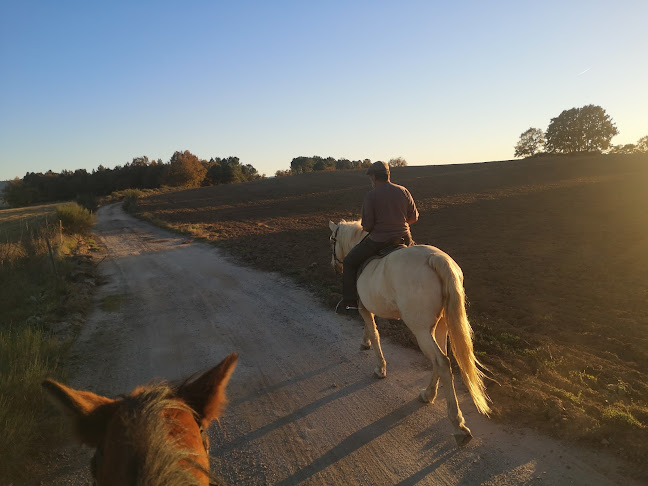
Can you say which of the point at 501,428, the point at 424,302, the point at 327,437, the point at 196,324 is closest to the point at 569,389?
the point at 501,428

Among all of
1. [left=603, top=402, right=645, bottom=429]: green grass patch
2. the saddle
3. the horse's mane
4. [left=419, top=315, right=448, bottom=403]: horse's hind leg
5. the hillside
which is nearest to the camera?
the horse's mane

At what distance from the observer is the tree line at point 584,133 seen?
61438 mm

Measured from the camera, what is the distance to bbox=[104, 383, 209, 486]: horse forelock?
1.21 metres

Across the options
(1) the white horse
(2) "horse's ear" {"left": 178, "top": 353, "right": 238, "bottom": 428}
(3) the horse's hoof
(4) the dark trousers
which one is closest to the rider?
(4) the dark trousers

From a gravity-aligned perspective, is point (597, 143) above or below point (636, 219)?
above

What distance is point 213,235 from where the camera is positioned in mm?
18078

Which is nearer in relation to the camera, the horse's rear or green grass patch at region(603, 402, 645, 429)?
green grass patch at region(603, 402, 645, 429)

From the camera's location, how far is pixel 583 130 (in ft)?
205

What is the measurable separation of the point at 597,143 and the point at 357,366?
77.5 meters

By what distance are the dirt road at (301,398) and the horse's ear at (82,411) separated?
87.6 inches

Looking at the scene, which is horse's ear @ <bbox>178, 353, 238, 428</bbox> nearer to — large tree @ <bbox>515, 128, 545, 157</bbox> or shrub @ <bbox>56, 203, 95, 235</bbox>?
shrub @ <bbox>56, 203, 95, 235</bbox>

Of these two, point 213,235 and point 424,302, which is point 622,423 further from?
point 213,235

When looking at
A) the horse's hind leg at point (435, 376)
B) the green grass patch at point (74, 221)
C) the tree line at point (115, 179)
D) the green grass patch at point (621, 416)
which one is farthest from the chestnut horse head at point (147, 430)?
the tree line at point (115, 179)

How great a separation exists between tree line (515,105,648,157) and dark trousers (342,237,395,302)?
237ft
